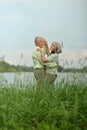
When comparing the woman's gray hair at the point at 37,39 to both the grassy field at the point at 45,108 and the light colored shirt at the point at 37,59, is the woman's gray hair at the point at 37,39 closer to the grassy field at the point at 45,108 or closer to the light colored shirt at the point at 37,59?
the light colored shirt at the point at 37,59

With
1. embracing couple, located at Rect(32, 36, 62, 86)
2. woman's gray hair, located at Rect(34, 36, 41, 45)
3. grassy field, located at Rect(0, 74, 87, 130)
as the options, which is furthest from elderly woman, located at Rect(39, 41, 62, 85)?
grassy field, located at Rect(0, 74, 87, 130)

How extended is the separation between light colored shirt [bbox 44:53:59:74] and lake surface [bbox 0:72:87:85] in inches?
12.0

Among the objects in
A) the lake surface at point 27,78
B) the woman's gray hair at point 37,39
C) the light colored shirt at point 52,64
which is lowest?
the lake surface at point 27,78

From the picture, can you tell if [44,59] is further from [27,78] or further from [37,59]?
[27,78]

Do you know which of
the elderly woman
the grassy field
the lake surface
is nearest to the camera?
the grassy field

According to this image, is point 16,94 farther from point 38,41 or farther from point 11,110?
point 38,41

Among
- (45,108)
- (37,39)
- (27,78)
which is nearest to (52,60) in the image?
(37,39)

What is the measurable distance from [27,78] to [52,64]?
736 mm

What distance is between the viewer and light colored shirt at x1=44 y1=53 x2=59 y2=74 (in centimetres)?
718

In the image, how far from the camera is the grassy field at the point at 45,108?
4.20 metres

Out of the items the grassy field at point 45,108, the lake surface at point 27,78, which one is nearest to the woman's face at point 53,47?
the lake surface at point 27,78

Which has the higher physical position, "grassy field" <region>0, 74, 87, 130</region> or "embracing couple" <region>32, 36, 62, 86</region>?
"embracing couple" <region>32, 36, 62, 86</region>

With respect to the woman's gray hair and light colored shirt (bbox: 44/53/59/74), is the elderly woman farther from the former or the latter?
the woman's gray hair

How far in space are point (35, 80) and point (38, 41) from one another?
0.88 m
